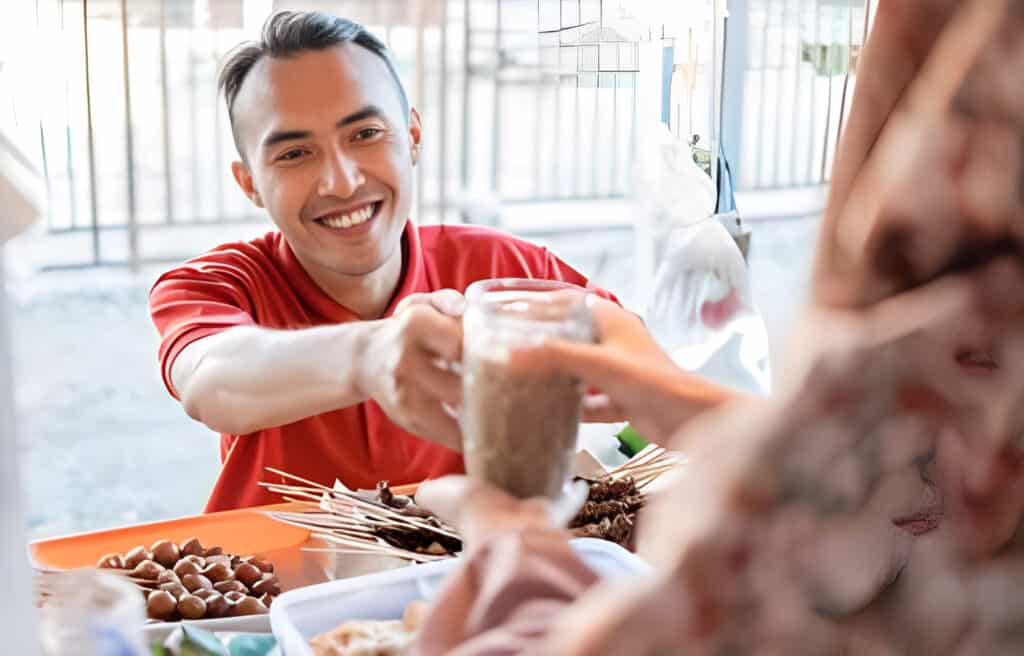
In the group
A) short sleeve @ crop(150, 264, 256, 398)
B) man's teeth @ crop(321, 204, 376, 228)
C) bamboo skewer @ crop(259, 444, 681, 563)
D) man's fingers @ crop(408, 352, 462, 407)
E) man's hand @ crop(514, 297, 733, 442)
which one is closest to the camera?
man's hand @ crop(514, 297, 733, 442)

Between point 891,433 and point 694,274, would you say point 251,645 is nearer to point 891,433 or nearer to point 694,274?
point 891,433

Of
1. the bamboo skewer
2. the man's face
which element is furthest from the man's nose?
the bamboo skewer

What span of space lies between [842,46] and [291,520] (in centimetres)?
90

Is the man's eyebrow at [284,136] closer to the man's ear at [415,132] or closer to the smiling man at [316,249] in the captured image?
the smiling man at [316,249]

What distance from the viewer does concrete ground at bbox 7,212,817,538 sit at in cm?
283

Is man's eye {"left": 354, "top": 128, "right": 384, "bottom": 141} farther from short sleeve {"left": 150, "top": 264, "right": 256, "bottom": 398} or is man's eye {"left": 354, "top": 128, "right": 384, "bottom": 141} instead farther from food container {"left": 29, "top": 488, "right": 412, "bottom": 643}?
food container {"left": 29, "top": 488, "right": 412, "bottom": 643}

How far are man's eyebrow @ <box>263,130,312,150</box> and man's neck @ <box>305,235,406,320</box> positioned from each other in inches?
7.8

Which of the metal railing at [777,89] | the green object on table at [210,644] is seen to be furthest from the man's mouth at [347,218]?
the green object on table at [210,644]

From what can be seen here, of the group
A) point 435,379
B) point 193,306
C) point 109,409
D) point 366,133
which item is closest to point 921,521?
point 435,379

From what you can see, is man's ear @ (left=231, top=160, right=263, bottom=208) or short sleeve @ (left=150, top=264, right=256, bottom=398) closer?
short sleeve @ (left=150, top=264, right=256, bottom=398)

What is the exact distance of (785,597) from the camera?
0.35 metres

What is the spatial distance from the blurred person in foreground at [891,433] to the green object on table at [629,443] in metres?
1.00

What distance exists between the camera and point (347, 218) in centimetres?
154

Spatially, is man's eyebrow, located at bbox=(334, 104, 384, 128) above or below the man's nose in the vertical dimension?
above
